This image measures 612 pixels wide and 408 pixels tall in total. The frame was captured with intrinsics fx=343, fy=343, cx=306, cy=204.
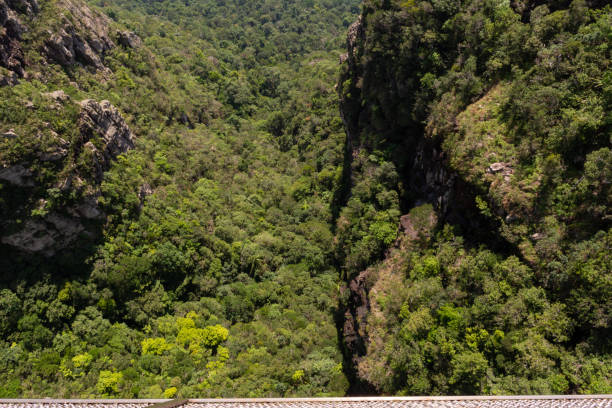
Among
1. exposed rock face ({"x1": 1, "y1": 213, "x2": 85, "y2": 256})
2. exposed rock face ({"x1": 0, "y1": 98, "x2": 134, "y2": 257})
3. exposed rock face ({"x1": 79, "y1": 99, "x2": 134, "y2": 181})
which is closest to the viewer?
exposed rock face ({"x1": 0, "y1": 98, "x2": 134, "y2": 257})

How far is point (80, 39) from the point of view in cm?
4759

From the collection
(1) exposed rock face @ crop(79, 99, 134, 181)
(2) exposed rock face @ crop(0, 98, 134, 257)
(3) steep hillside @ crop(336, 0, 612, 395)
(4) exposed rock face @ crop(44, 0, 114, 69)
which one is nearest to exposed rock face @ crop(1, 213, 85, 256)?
(2) exposed rock face @ crop(0, 98, 134, 257)

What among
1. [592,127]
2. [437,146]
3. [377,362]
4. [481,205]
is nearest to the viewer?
[592,127]

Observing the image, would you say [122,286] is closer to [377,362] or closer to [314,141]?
[377,362]

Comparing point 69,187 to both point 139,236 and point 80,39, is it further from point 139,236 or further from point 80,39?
point 80,39

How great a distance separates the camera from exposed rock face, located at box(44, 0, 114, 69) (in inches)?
1662

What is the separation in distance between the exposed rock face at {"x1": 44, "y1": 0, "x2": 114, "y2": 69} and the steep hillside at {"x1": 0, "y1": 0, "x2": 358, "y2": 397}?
0.81 feet

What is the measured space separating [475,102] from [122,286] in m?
36.8

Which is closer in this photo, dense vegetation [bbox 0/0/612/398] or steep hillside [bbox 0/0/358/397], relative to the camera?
dense vegetation [bbox 0/0/612/398]

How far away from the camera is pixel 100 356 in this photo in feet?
103

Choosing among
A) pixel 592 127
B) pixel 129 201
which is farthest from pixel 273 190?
pixel 592 127

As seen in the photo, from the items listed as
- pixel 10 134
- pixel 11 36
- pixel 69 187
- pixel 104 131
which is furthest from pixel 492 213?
pixel 11 36

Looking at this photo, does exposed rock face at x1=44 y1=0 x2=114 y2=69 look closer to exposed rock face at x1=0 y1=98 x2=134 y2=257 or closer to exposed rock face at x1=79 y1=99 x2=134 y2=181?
exposed rock face at x1=79 y1=99 x2=134 y2=181

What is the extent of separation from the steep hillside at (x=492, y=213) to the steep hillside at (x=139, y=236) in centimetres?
1185
